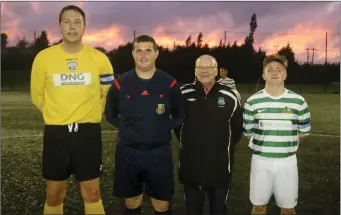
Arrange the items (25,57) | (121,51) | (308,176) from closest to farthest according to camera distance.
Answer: (308,176)
(121,51)
(25,57)

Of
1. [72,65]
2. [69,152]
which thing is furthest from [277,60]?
[69,152]

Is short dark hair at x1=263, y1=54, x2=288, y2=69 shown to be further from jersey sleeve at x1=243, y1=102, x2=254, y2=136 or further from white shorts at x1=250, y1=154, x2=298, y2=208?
white shorts at x1=250, y1=154, x2=298, y2=208

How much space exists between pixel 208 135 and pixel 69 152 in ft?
4.23

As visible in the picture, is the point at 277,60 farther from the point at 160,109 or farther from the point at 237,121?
the point at 160,109

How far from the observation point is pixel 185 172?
12.4 ft

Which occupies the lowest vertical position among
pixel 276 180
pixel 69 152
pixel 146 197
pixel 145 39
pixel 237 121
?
pixel 146 197

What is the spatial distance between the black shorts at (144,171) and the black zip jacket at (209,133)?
0.90ft

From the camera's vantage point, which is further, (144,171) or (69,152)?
(144,171)

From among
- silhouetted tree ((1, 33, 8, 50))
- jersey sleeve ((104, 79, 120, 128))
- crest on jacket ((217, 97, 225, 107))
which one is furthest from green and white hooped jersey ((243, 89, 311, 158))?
silhouetted tree ((1, 33, 8, 50))

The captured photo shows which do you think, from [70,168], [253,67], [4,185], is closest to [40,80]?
[70,168]

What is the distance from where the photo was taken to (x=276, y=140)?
3.54m

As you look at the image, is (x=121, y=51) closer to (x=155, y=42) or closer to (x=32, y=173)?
(x=32, y=173)

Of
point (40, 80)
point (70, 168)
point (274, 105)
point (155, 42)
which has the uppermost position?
point (155, 42)

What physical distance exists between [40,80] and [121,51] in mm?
33044
